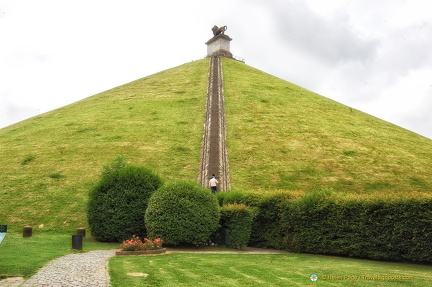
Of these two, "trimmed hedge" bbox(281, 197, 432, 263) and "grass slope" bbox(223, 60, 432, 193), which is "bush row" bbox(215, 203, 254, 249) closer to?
"trimmed hedge" bbox(281, 197, 432, 263)

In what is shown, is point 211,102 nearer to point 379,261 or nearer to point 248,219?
point 248,219

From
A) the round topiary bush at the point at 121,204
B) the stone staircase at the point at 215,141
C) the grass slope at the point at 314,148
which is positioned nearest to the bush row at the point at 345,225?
the round topiary bush at the point at 121,204

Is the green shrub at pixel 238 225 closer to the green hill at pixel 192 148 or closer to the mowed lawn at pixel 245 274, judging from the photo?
the green hill at pixel 192 148

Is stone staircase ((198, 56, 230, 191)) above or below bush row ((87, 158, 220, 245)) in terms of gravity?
above

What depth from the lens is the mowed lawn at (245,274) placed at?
966 centimetres

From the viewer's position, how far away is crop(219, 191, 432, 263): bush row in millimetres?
14281

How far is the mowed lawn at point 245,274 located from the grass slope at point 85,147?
13776 millimetres

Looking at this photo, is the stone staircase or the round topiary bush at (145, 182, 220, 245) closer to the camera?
the round topiary bush at (145, 182, 220, 245)

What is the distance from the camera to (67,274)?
10609mm

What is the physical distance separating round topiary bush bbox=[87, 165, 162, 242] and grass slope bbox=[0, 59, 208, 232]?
14.0ft

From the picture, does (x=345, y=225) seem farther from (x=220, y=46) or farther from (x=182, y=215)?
(x=220, y=46)

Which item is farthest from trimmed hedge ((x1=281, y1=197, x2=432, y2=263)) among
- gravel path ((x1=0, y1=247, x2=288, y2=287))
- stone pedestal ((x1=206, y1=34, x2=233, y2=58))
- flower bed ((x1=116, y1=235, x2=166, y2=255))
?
stone pedestal ((x1=206, y1=34, x2=233, y2=58))

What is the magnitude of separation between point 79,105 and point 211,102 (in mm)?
20534

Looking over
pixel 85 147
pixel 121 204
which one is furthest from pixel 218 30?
pixel 121 204
